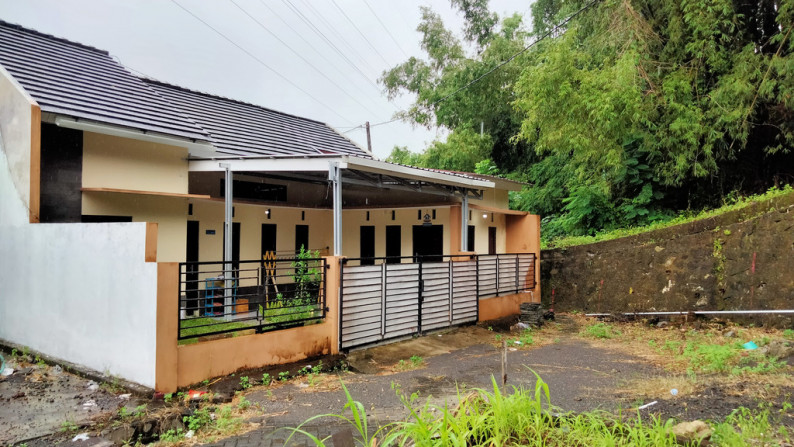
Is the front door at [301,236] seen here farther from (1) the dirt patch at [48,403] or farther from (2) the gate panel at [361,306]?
(1) the dirt patch at [48,403]

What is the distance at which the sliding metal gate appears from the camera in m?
7.93

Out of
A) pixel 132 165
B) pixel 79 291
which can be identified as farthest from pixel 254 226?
pixel 79 291

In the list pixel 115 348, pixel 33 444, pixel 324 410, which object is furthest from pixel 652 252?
pixel 33 444

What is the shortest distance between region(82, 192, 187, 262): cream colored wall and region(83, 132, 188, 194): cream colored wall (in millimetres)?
181

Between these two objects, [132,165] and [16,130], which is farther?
[132,165]

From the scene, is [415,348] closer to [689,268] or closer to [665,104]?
[689,268]

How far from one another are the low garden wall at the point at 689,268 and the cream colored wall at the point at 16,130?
41.8 feet

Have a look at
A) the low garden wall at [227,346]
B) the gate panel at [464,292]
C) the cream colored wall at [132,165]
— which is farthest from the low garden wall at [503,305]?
the cream colored wall at [132,165]

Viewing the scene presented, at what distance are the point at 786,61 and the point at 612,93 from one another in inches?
137

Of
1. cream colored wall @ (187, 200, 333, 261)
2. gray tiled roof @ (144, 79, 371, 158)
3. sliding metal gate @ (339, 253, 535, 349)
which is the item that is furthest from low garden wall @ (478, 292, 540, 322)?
cream colored wall @ (187, 200, 333, 261)

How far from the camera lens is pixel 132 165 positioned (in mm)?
8445

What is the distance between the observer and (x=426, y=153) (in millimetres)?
26703

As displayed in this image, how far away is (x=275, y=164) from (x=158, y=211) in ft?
8.34

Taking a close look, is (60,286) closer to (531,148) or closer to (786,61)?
(786,61)
